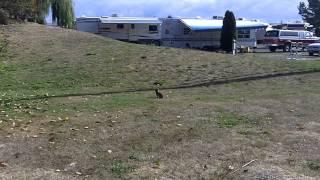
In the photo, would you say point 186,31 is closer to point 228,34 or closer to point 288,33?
point 228,34

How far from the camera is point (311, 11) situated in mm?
109812

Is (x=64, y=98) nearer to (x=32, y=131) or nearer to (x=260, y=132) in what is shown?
(x=32, y=131)

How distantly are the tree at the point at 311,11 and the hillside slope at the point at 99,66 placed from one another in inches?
3308

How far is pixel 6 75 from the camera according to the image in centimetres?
1731

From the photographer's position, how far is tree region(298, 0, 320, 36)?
10431cm

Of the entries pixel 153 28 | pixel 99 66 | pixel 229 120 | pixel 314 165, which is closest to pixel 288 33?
pixel 153 28

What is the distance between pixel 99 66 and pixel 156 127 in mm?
10089

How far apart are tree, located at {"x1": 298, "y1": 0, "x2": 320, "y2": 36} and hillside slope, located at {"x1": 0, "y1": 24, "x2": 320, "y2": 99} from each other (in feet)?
276

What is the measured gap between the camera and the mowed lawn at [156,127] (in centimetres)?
701

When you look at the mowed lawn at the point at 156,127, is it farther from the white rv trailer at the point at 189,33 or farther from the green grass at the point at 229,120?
the white rv trailer at the point at 189,33

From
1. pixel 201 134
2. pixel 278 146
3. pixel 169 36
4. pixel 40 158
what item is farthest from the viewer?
pixel 169 36

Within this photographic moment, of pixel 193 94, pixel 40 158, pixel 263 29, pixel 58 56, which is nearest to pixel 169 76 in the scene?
pixel 193 94

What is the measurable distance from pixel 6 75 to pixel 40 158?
1047cm

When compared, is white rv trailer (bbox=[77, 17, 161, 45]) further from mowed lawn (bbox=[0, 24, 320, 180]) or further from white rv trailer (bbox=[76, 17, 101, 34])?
mowed lawn (bbox=[0, 24, 320, 180])
